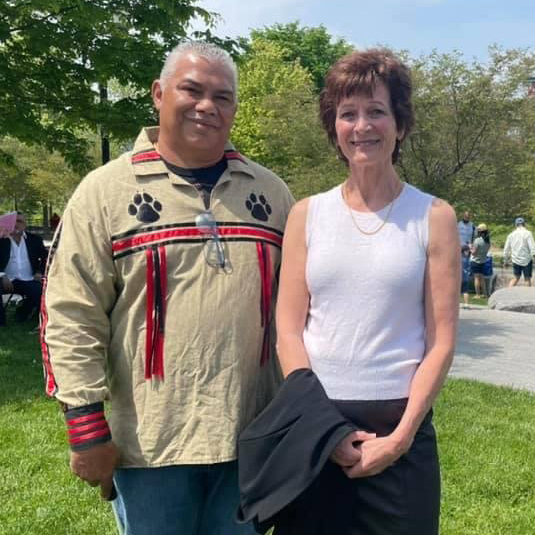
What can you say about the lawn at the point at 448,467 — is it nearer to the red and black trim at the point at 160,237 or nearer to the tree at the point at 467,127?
the red and black trim at the point at 160,237

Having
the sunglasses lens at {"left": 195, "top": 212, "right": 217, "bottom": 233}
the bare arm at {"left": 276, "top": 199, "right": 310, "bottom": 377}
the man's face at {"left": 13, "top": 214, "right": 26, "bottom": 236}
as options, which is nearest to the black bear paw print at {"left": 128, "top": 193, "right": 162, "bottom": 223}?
the sunglasses lens at {"left": 195, "top": 212, "right": 217, "bottom": 233}

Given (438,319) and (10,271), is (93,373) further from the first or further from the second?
(10,271)

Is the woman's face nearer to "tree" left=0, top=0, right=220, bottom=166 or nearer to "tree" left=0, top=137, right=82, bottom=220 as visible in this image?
"tree" left=0, top=0, right=220, bottom=166

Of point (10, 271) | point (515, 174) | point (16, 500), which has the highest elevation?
point (515, 174)

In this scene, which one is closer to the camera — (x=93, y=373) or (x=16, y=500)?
(x=93, y=373)

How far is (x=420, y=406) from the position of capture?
186 centimetres

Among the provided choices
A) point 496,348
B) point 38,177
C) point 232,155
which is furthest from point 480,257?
point 38,177

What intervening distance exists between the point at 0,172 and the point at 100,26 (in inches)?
946

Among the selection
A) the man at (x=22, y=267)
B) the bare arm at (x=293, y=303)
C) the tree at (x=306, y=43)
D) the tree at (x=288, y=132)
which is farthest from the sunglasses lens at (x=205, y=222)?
the tree at (x=306, y=43)

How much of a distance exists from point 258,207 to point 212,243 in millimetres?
225

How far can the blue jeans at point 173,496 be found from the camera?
210 cm

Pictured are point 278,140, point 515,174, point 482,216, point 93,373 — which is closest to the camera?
point 93,373

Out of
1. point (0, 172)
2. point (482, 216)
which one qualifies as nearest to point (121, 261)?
point (482, 216)

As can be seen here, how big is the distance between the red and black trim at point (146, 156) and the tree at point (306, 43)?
41.6 metres
